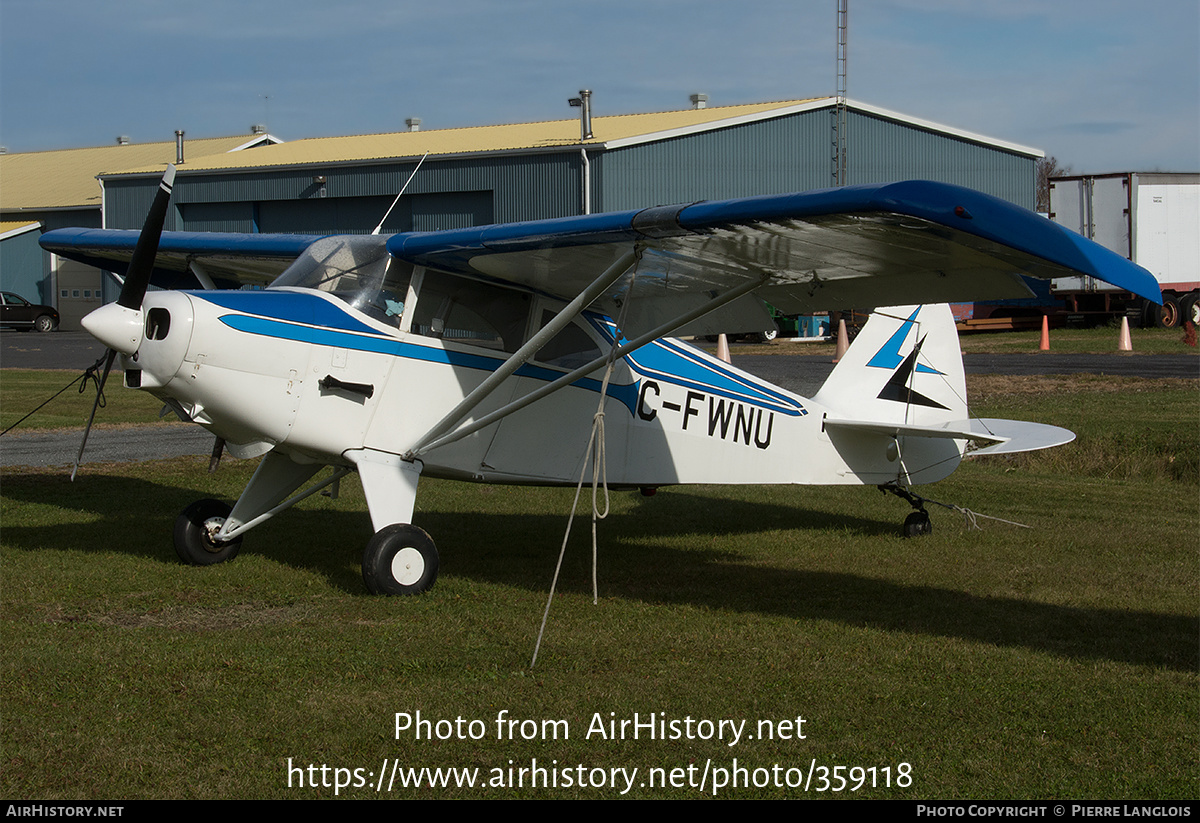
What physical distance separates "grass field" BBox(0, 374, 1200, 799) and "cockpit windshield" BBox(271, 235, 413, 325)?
1928mm

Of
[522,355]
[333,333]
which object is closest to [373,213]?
[333,333]

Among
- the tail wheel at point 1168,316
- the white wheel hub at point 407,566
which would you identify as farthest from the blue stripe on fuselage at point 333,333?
the tail wheel at point 1168,316

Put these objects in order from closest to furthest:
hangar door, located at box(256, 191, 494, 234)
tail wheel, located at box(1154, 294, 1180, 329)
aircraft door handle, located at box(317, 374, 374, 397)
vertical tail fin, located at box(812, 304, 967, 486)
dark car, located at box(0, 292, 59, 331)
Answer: aircraft door handle, located at box(317, 374, 374, 397), vertical tail fin, located at box(812, 304, 967, 486), tail wheel, located at box(1154, 294, 1180, 329), hangar door, located at box(256, 191, 494, 234), dark car, located at box(0, 292, 59, 331)

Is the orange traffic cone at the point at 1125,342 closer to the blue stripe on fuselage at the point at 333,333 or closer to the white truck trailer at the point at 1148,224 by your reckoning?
Result: the white truck trailer at the point at 1148,224

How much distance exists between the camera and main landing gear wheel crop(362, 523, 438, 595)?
6871 mm

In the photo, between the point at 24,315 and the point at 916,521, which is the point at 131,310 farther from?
the point at 24,315

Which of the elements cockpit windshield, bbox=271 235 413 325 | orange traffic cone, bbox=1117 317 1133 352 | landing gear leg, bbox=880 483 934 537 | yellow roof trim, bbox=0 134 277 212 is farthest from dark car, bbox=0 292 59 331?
landing gear leg, bbox=880 483 934 537

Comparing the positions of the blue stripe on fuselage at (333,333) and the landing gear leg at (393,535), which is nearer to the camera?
the blue stripe on fuselage at (333,333)

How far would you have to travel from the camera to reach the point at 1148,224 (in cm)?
3297

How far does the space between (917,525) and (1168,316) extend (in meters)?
26.6

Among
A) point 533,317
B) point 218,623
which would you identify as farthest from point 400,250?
point 218,623

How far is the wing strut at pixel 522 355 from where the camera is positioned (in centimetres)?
634

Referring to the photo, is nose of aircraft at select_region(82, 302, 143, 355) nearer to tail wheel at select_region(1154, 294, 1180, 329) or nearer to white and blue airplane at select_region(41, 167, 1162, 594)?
white and blue airplane at select_region(41, 167, 1162, 594)

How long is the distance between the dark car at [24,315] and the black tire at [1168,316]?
137 ft
